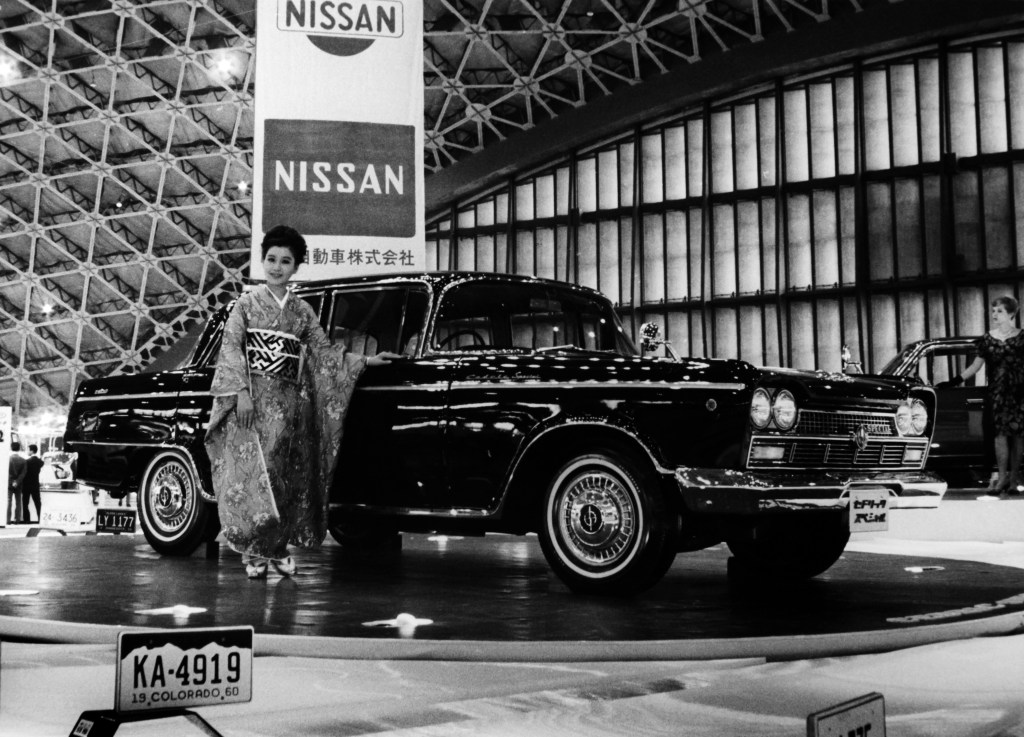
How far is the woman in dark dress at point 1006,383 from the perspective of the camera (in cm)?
943

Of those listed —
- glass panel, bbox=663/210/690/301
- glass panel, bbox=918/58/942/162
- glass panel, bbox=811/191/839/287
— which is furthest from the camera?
glass panel, bbox=663/210/690/301

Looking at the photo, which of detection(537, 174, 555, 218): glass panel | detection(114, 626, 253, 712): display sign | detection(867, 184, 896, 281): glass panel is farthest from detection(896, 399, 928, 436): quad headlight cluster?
detection(537, 174, 555, 218): glass panel

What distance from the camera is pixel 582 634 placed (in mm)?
4012

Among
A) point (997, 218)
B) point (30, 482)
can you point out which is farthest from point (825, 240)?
point (30, 482)

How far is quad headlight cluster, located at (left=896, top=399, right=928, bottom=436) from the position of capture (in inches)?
232

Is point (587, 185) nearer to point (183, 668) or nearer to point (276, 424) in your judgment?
point (276, 424)

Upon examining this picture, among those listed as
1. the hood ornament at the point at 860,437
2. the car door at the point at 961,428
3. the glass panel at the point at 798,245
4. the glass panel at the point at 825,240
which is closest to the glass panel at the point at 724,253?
the glass panel at the point at 798,245

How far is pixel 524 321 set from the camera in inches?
253

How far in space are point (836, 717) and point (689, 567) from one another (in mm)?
5239

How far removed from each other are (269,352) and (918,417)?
3.39m

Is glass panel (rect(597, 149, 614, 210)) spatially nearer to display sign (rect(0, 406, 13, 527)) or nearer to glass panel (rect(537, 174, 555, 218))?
glass panel (rect(537, 174, 555, 218))

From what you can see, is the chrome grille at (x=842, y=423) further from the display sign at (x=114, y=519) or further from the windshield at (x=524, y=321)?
the display sign at (x=114, y=519)

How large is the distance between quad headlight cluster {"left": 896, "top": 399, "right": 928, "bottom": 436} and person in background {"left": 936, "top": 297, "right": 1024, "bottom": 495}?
3.76 meters

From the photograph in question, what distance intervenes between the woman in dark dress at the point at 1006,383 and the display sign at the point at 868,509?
4669mm
